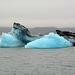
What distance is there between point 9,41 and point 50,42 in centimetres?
606

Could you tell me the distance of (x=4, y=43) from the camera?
44.4 metres

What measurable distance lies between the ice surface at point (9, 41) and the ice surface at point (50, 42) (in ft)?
6.81

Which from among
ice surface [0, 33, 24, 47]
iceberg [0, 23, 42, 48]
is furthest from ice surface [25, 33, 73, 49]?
ice surface [0, 33, 24, 47]

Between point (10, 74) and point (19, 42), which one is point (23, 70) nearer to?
point (10, 74)

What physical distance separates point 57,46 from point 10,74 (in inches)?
846

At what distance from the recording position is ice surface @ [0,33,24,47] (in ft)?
141

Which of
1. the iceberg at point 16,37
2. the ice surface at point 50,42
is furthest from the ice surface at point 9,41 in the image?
the ice surface at point 50,42

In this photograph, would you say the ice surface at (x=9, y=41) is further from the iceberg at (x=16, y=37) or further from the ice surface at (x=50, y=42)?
the ice surface at (x=50, y=42)

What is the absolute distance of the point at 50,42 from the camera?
41406 millimetres

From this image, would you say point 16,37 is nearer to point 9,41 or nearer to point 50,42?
point 9,41

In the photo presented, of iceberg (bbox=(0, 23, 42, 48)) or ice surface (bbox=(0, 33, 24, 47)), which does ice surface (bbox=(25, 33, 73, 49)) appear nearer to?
iceberg (bbox=(0, 23, 42, 48))

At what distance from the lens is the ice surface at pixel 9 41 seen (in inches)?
1687

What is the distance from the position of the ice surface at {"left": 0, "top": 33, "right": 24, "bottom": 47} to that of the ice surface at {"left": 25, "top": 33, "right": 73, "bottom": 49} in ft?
6.81

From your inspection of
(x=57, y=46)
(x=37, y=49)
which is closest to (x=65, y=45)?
(x=57, y=46)
